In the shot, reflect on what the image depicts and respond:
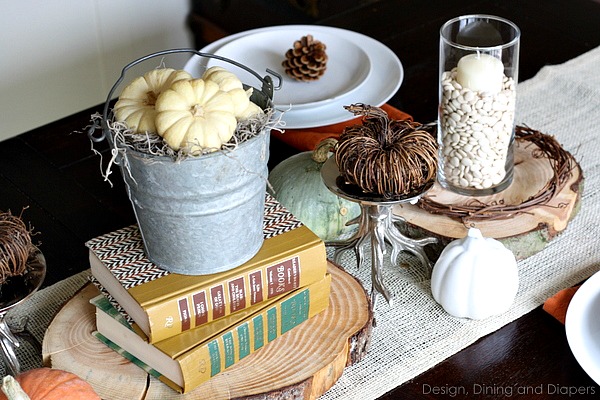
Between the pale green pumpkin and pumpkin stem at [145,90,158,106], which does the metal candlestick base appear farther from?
pumpkin stem at [145,90,158,106]

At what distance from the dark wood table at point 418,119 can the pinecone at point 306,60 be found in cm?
11

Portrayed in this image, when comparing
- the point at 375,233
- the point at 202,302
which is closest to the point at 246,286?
the point at 202,302

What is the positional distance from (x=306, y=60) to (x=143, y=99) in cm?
52

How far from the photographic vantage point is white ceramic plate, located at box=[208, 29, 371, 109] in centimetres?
123

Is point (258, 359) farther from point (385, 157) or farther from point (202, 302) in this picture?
point (385, 157)

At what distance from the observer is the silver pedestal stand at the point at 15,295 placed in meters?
0.80

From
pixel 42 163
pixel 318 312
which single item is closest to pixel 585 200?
pixel 318 312

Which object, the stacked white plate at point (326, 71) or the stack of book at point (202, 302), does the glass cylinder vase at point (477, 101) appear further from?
the stack of book at point (202, 302)

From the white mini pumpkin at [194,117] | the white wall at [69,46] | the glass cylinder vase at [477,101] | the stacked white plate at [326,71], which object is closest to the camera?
the white mini pumpkin at [194,117]

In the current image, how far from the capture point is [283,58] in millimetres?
1314

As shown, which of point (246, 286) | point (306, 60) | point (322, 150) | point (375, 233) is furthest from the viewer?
point (306, 60)

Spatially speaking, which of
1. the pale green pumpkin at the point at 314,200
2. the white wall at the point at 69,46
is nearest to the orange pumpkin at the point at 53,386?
the pale green pumpkin at the point at 314,200

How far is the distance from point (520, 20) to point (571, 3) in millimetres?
139

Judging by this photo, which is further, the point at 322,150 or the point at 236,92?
the point at 322,150
